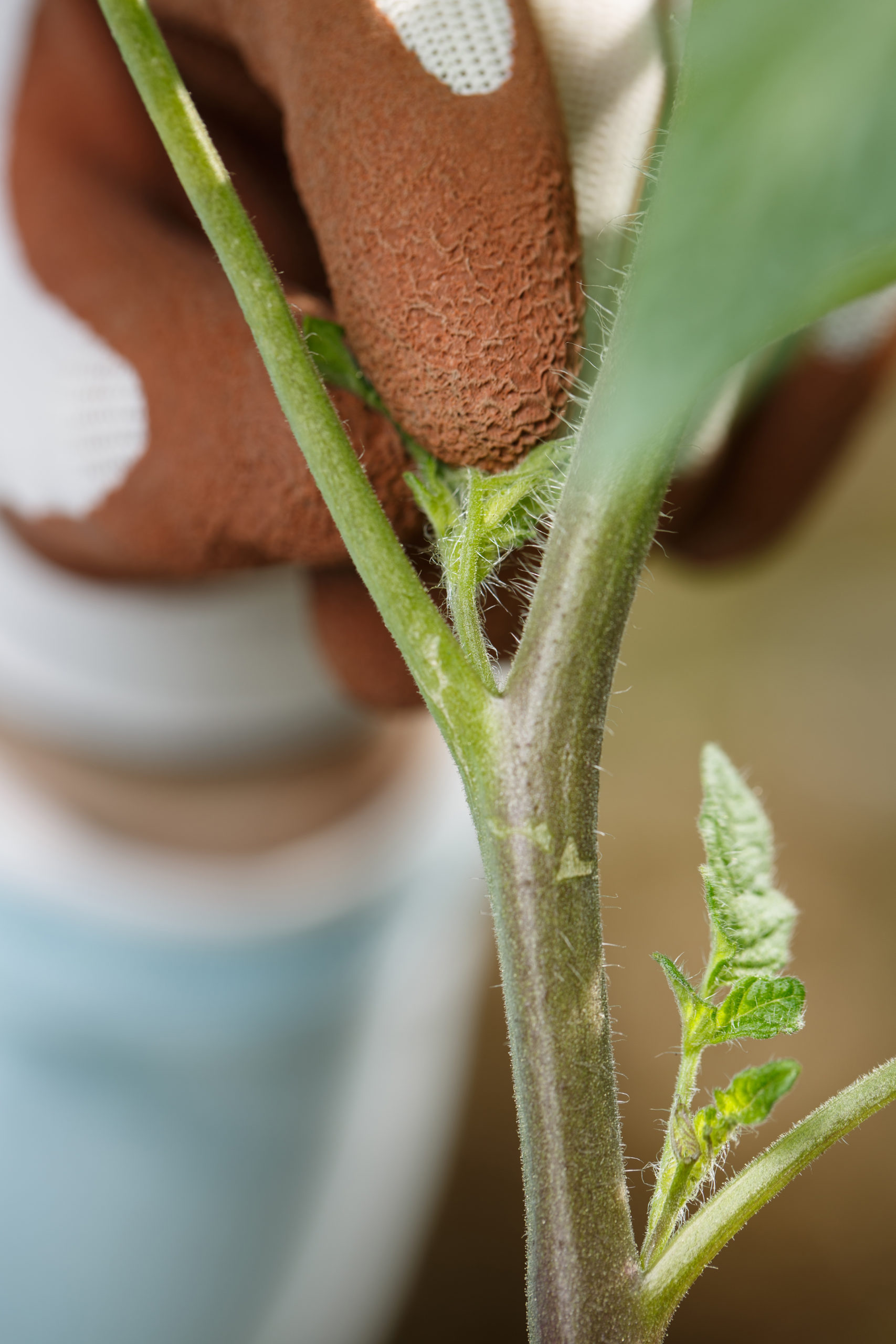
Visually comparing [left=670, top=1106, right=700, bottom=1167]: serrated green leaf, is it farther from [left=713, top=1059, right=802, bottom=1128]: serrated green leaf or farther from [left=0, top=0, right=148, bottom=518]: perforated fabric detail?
[left=0, top=0, right=148, bottom=518]: perforated fabric detail

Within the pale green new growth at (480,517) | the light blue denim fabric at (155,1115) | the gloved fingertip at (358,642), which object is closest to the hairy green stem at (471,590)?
the pale green new growth at (480,517)

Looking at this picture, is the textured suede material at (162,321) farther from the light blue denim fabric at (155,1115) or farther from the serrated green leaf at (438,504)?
the light blue denim fabric at (155,1115)

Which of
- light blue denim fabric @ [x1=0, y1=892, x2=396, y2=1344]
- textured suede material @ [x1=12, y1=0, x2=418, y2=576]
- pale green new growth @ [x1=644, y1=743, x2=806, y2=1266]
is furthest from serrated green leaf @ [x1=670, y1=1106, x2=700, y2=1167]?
light blue denim fabric @ [x1=0, y1=892, x2=396, y2=1344]

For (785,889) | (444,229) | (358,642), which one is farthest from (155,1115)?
(785,889)

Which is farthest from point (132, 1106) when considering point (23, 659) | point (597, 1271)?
point (597, 1271)

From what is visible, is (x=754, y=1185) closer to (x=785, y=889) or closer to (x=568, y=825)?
(x=568, y=825)

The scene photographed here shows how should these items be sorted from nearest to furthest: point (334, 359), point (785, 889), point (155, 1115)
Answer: point (334, 359) < point (155, 1115) < point (785, 889)

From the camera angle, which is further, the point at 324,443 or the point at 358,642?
the point at 358,642
